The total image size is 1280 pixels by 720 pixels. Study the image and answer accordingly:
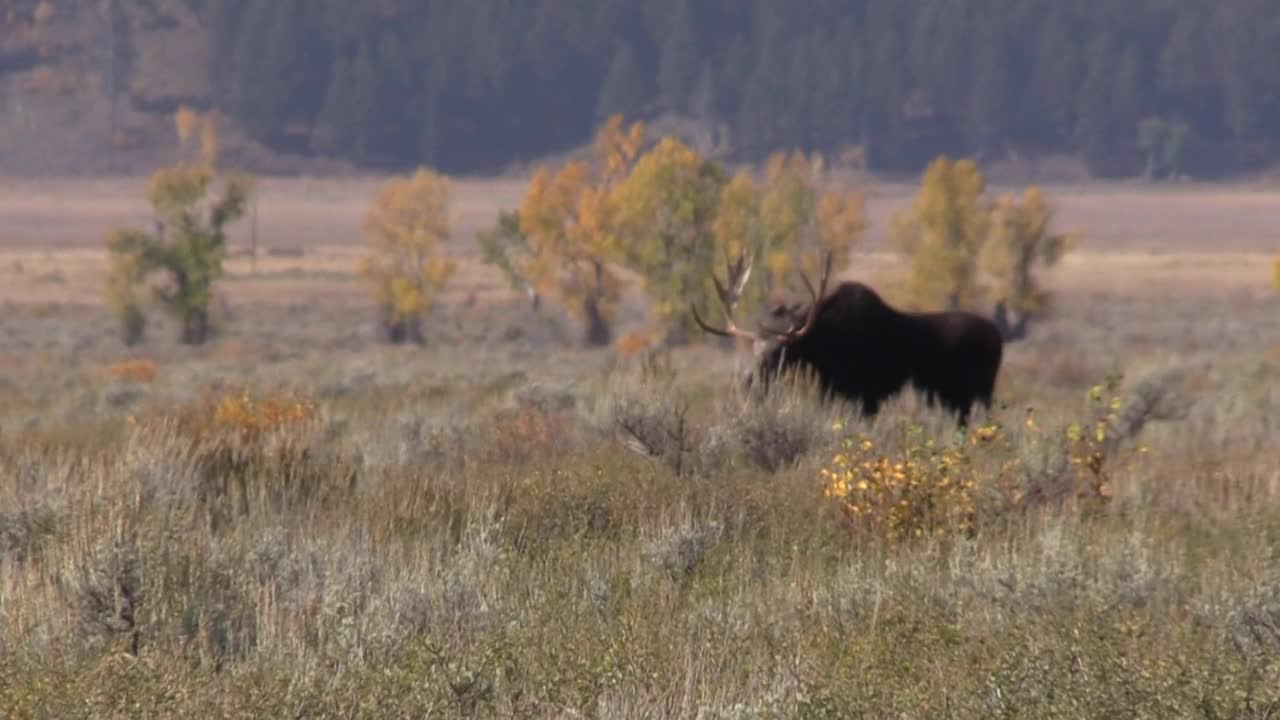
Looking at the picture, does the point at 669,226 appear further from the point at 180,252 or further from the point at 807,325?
the point at 807,325

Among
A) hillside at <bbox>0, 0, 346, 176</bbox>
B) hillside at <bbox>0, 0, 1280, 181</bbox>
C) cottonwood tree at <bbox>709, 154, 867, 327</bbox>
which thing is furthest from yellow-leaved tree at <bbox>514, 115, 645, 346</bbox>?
hillside at <bbox>0, 0, 1280, 181</bbox>

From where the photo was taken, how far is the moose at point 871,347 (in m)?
13.6

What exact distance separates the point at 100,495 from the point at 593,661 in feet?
9.73

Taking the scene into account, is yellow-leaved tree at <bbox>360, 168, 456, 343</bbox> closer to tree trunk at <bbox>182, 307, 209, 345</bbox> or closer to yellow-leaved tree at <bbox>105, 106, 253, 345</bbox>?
yellow-leaved tree at <bbox>105, 106, 253, 345</bbox>

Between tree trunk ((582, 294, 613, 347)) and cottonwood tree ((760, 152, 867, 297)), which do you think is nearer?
cottonwood tree ((760, 152, 867, 297))

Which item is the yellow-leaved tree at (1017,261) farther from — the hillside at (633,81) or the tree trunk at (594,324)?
the hillside at (633,81)

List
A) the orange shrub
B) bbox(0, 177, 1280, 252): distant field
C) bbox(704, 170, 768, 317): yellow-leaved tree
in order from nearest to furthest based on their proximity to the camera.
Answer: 1. the orange shrub
2. bbox(704, 170, 768, 317): yellow-leaved tree
3. bbox(0, 177, 1280, 252): distant field

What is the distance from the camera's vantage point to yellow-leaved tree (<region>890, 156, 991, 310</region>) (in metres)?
38.6

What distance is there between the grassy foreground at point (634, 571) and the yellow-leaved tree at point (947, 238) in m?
25.6

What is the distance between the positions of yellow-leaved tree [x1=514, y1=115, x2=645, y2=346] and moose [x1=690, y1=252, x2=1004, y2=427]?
1003 inches

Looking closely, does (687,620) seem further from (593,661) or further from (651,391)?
(651,391)

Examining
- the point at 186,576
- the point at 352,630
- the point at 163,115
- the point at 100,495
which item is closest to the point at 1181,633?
the point at 352,630

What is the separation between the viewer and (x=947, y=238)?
1544 inches

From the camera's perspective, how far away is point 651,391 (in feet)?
39.2
